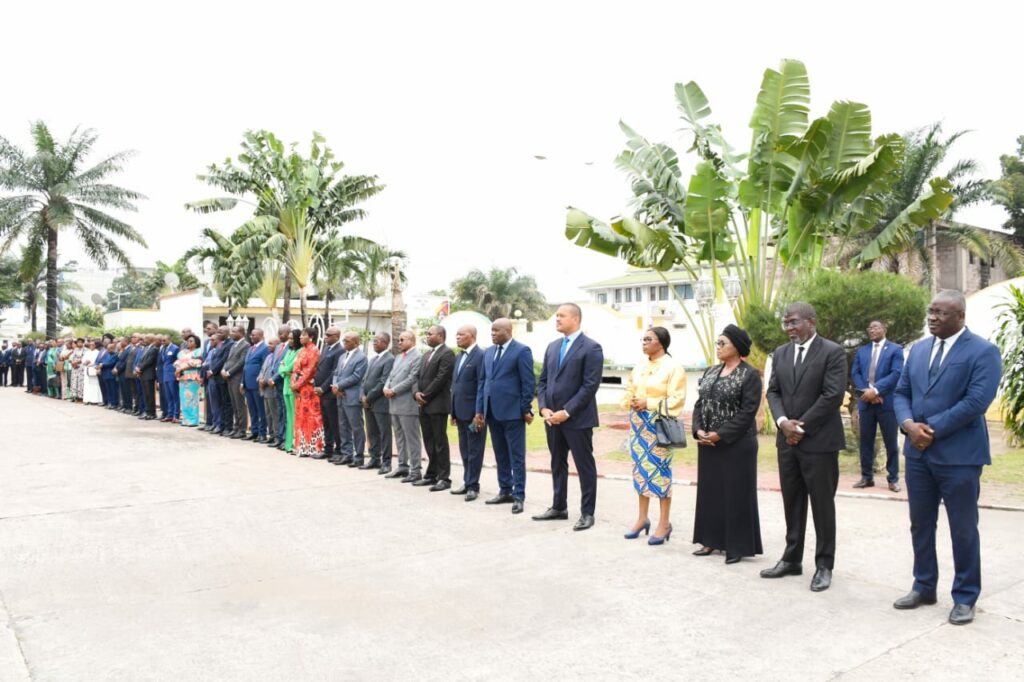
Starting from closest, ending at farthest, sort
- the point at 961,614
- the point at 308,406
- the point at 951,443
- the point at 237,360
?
the point at 961,614
the point at 951,443
the point at 308,406
the point at 237,360

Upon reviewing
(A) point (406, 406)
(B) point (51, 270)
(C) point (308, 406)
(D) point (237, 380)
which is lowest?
(C) point (308, 406)

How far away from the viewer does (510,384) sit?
890 centimetres

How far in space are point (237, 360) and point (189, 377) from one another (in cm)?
244

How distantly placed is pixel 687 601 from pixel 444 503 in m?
4.05


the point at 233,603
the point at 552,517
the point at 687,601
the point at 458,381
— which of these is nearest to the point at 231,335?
the point at 458,381

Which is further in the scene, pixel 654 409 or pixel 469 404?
pixel 469 404

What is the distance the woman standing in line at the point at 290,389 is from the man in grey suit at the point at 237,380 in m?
1.96

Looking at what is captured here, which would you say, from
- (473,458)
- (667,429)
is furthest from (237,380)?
(667,429)

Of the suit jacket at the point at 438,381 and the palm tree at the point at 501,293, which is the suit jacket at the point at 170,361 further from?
the palm tree at the point at 501,293

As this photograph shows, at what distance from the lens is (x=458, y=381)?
9.55m

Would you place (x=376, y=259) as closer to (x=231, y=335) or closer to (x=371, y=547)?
(x=231, y=335)

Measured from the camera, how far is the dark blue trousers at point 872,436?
32.7 ft

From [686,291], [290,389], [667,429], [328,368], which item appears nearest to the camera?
[667,429]

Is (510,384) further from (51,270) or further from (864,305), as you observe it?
(51,270)
